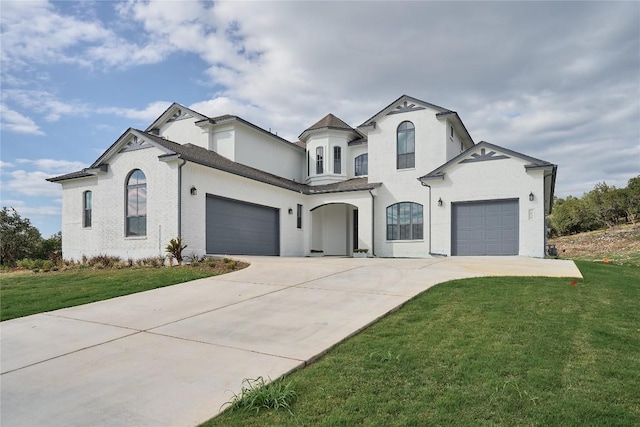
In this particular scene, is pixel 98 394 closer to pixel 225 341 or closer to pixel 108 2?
pixel 225 341

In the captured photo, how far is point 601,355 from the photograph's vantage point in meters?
4.80

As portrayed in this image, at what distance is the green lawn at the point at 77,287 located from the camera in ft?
27.9

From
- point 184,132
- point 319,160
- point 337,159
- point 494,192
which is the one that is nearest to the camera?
point 494,192

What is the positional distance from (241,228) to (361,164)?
1018 centimetres

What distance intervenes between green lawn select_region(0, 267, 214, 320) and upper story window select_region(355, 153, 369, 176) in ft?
49.1

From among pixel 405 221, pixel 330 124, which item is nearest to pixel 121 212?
pixel 405 221

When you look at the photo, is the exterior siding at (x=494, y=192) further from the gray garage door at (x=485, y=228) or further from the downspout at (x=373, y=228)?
the downspout at (x=373, y=228)

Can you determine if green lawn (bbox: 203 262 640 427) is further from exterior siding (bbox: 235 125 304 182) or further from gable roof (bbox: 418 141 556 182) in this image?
exterior siding (bbox: 235 125 304 182)

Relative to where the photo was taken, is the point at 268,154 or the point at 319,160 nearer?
the point at 268,154

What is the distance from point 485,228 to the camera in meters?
19.1

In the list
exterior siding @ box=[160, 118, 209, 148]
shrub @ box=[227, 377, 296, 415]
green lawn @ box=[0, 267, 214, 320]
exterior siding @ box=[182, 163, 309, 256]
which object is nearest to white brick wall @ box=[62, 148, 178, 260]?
exterior siding @ box=[182, 163, 309, 256]

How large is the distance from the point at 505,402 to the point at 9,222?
2811 cm

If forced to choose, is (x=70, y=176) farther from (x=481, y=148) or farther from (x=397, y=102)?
(x=481, y=148)

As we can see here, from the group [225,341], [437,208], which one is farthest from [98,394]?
[437,208]
